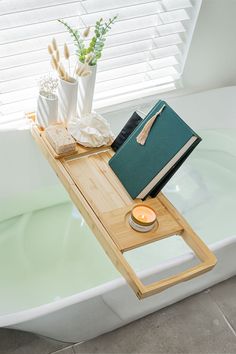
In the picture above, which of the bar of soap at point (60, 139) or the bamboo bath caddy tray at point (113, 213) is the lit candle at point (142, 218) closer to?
the bamboo bath caddy tray at point (113, 213)

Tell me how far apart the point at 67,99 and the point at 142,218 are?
0.56 metres

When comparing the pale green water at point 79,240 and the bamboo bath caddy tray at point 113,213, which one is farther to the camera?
the pale green water at point 79,240

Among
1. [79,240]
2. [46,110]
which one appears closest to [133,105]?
[46,110]

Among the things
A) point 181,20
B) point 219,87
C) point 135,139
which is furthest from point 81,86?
point 219,87

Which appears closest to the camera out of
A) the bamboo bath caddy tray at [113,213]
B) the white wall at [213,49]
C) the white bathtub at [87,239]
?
the bamboo bath caddy tray at [113,213]

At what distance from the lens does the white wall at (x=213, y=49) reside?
2.02 meters

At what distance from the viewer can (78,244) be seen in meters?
1.97

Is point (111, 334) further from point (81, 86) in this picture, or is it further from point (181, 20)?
point (181, 20)

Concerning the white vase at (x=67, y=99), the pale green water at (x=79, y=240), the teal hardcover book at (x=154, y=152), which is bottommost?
the pale green water at (x=79, y=240)

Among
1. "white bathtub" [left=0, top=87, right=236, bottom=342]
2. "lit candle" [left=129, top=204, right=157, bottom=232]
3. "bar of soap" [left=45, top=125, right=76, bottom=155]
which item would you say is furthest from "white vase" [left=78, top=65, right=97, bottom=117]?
"lit candle" [left=129, top=204, right=157, bottom=232]

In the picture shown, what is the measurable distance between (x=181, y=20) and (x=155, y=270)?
3.80ft

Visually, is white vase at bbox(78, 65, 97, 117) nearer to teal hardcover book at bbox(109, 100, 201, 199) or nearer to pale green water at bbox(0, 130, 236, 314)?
teal hardcover book at bbox(109, 100, 201, 199)

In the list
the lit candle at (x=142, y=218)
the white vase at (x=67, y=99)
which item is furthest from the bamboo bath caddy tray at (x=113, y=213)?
the white vase at (x=67, y=99)

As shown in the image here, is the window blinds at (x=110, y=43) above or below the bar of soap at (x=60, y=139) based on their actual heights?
above
